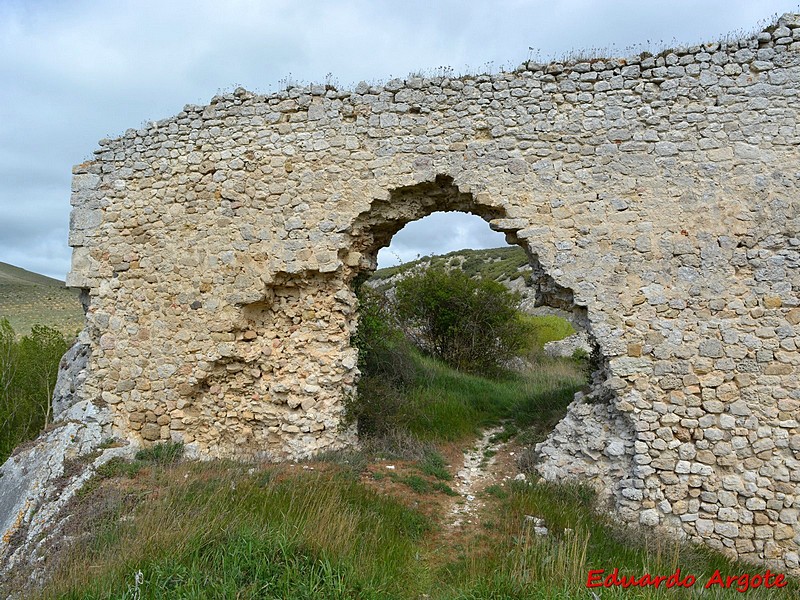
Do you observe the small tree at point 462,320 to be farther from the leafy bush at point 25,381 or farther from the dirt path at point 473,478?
the leafy bush at point 25,381

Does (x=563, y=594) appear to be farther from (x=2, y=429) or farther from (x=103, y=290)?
(x=2, y=429)

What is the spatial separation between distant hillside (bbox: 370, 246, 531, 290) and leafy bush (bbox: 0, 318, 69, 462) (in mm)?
14082

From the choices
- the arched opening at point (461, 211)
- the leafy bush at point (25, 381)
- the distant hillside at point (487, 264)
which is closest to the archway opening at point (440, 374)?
the arched opening at point (461, 211)

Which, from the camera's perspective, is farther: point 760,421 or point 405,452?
point 405,452

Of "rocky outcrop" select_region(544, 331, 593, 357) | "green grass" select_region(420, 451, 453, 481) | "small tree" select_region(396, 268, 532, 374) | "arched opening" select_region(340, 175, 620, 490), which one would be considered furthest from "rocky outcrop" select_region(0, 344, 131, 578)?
"rocky outcrop" select_region(544, 331, 593, 357)

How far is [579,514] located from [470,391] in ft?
15.1

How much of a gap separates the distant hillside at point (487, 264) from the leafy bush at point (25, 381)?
554 inches

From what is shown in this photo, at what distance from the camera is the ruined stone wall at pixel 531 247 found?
4.98 metres

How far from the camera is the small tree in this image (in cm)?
1236

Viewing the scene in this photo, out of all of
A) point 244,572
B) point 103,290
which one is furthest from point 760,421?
point 103,290

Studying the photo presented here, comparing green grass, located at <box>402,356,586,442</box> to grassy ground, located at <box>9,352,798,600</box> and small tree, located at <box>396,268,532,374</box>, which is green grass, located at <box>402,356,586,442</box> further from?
small tree, located at <box>396,268,532,374</box>

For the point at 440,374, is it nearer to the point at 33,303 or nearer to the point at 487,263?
the point at 487,263

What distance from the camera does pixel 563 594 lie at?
3.31 metres

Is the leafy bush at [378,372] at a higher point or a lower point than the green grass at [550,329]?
lower
